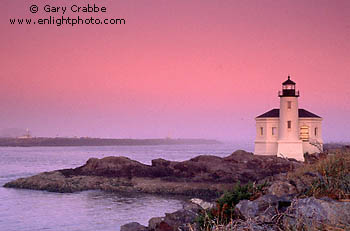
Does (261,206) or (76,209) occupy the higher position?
(261,206)

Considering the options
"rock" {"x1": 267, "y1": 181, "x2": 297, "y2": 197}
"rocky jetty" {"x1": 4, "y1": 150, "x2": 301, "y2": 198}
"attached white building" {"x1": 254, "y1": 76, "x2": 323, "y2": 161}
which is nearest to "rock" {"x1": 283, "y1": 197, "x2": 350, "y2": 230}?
"rock" {"x1": 267, "y1": 181, "x2": 297, "y2": 197}

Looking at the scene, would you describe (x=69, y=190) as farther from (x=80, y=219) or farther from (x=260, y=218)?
(x=260, y=218)

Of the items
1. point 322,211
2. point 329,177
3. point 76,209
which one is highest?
point 329,177

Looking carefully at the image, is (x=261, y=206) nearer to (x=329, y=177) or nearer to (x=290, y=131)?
(x=329, y=177)

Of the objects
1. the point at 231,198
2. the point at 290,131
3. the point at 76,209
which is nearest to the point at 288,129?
the point at 290,131

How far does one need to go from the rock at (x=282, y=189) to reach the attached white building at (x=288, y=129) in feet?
99.0

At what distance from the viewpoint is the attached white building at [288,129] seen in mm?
38656

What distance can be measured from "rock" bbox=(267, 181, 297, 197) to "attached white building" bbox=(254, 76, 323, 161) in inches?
1188

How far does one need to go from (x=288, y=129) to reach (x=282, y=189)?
3123cm

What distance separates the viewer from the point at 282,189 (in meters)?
8.55

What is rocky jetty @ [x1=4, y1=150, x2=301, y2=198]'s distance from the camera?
31.3 m

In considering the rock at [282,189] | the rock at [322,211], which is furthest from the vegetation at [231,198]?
the rock at [322,211]

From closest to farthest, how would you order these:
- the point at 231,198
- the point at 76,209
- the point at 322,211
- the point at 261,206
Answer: the point at 322,211 → the point at 261,206 → the point at 231,198 → the point at 76,209

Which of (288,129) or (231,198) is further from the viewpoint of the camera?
(288,129)
